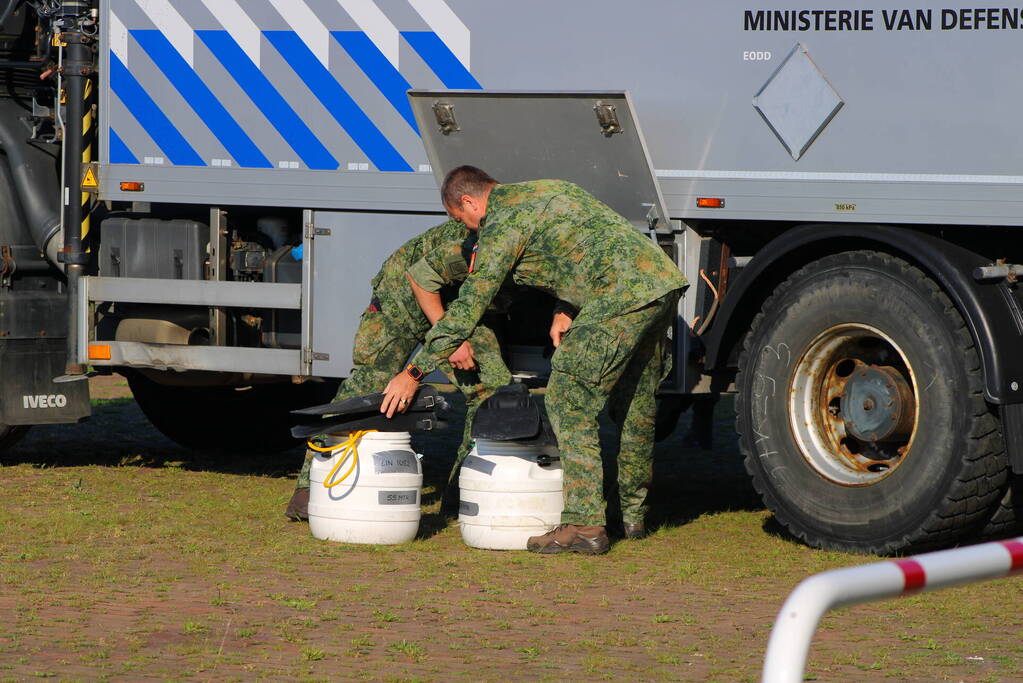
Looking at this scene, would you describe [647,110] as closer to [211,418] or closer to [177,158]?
[177,158]

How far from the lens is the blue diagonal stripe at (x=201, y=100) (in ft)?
25.2

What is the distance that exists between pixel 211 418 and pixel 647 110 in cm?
405

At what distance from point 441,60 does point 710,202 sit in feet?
4.84

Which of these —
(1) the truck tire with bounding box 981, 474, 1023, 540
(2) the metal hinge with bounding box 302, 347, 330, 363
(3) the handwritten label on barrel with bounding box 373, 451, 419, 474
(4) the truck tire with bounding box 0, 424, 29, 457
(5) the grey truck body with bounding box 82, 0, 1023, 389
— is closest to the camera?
(1) the truck tire with bounding box 981, 474, 1023, 540

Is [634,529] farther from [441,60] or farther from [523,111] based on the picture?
[441,60]

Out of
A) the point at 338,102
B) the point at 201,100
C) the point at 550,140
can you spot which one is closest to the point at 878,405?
the point at 550,140

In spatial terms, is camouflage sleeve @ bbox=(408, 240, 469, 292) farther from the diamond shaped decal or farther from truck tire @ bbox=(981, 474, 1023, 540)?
→ truck tire @ bbox=(981, 474, 1023, 540)

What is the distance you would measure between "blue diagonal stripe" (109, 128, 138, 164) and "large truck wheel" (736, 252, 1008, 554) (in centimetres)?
334

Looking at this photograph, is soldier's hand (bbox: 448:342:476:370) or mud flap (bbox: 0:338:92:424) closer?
soldier's hand (bbox: 448:342:476:370)

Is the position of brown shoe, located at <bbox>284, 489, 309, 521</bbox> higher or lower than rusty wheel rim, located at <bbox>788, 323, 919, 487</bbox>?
lower

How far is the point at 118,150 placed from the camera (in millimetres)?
7887

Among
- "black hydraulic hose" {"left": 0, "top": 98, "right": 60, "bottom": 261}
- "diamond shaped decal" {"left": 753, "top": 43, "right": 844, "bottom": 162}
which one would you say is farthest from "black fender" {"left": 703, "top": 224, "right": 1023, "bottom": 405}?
"black hydraulic hose" {"left": 0, "top": 98, "right": 60, "bottom": 261}

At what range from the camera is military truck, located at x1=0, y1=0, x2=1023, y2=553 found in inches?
241

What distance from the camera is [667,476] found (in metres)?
8.99
